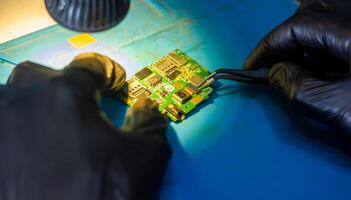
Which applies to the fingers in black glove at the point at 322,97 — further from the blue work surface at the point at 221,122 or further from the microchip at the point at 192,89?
the microchip at the point at 192,89

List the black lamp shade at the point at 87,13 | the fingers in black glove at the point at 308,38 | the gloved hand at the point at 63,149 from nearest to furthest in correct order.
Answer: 1. the black lamp shade at the point at 87,13
2. the gloved hand at the point at 63,149
3. the fingers in black glove at the point at 308,38

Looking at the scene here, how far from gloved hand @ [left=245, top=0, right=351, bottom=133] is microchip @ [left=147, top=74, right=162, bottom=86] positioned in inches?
9.9

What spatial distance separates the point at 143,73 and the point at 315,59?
1.56 ft

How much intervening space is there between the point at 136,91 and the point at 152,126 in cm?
17

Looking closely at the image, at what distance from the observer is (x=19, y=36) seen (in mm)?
1049

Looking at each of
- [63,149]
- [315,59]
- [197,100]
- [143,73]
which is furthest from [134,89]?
[315,59]

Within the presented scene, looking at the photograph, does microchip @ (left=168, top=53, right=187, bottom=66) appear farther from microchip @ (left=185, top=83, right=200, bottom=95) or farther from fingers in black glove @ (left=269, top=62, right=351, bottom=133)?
fingers in black glove @ (left=269, top=62, right=351, bottom=133)

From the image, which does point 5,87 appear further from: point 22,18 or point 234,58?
point 234,58

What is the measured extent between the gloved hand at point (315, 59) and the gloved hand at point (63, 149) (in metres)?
0.46

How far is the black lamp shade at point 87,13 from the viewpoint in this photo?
0.51 m

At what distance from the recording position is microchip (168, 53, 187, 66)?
1040 millimetres

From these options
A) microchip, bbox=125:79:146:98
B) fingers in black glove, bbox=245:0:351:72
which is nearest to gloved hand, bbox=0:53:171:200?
microchip, bbox=125:79:146:98

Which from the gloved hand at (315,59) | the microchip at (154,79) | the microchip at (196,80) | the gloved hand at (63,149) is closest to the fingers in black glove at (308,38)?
the gloved hand at (315,59)

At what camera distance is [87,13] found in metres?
0.52
